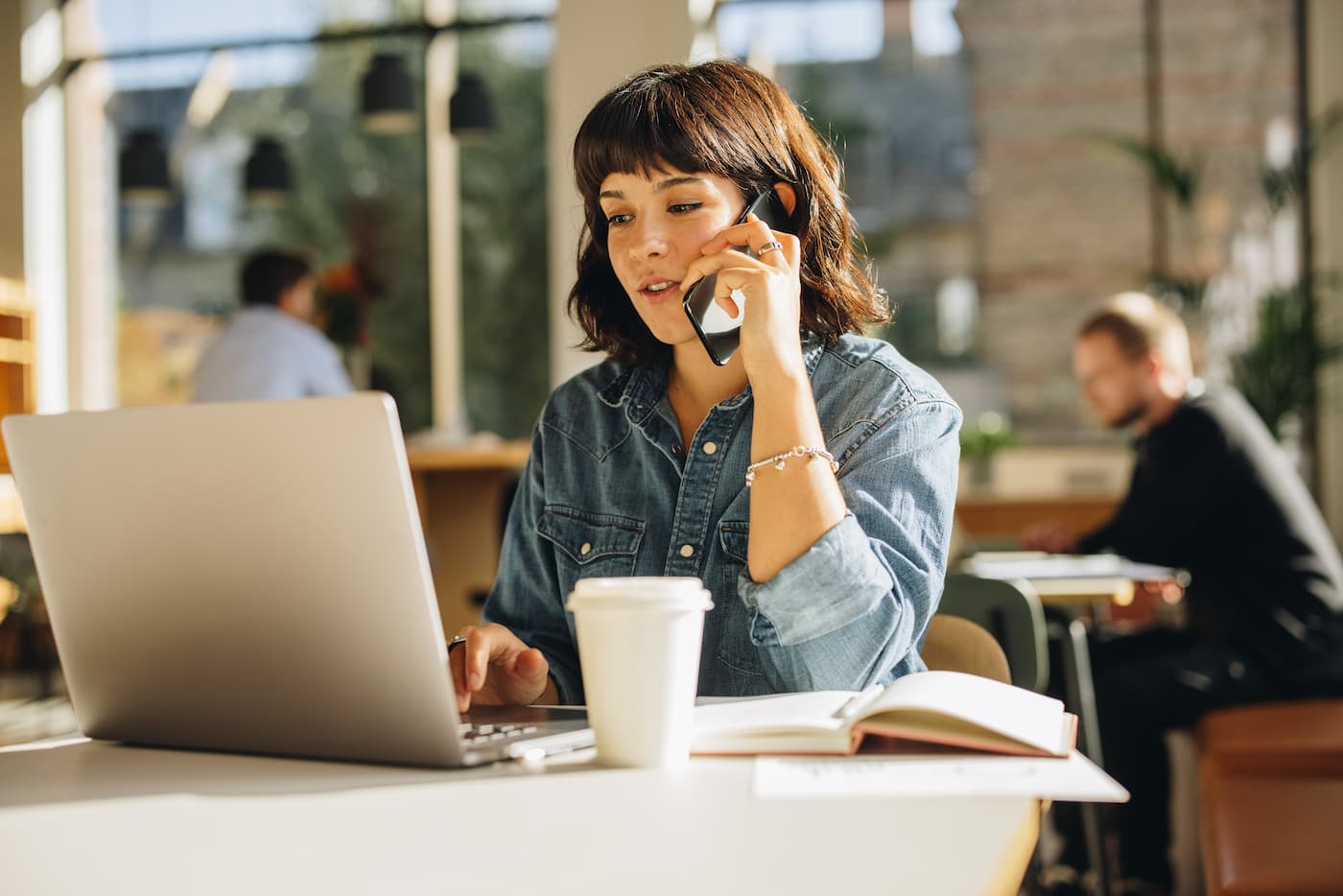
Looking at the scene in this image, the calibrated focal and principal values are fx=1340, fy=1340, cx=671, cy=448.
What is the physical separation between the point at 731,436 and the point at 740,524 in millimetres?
105

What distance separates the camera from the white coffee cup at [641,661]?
87 centimetres

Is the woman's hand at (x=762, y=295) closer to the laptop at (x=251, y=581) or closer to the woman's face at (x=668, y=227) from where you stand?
the woman's face at (x=668, y=227)

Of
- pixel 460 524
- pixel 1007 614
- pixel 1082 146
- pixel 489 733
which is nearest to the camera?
pixel 489 733

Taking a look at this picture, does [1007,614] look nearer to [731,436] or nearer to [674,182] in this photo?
[731,436]

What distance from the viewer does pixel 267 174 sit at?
21.3ft

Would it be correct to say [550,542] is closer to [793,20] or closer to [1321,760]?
[1321,760]

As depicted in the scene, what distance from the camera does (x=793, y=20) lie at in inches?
245

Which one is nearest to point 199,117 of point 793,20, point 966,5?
point 793,20

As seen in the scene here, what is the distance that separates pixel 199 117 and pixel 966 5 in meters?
4.06

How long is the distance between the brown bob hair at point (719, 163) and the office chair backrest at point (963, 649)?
350mm

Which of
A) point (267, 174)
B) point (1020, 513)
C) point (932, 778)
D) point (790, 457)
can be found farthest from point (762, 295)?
point (267, 174)

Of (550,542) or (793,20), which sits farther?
(793,20)

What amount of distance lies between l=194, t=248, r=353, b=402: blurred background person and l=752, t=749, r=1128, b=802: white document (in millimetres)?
3954

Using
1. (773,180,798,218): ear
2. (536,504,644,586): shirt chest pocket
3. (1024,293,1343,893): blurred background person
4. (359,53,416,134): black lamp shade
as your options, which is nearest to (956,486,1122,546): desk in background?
(1024,293,1343,893): blurred background person
